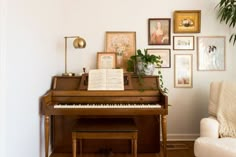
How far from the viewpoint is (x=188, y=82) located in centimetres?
340

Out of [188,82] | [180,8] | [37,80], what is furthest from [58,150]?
[180,8]

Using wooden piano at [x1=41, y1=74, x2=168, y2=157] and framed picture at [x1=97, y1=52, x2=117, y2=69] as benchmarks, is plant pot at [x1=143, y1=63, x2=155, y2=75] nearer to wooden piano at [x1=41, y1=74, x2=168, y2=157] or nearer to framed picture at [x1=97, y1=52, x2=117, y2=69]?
wooden piano at [x1=41, y1=74, x2=168, y2=157]

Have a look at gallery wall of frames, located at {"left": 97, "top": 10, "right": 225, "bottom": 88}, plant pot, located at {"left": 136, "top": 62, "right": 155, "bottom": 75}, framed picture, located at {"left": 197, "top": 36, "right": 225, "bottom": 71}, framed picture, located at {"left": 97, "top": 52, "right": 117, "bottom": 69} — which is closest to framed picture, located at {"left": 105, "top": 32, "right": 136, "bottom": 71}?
gallery wall of frames, located at {"left": 97, "top": 10, "right": 225, "bottom": 88}

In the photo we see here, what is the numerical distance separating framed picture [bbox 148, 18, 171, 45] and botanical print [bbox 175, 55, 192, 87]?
1.04 ft

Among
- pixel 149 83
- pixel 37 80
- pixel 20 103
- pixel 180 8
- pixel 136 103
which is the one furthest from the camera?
pixel 180 8

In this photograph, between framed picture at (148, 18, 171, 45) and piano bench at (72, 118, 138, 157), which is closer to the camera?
piano bench at (72, 118, 138, 157)

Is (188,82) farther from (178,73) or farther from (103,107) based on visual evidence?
(103,107)

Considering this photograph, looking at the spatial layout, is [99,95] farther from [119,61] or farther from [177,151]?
[177,151]

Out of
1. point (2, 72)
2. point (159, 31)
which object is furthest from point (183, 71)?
point (2, 72)

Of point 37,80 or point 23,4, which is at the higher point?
point 23,4

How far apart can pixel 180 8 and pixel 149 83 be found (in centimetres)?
127

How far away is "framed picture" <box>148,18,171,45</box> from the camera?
11.1 feet

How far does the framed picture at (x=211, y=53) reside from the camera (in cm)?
338

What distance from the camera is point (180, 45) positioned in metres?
3.40
